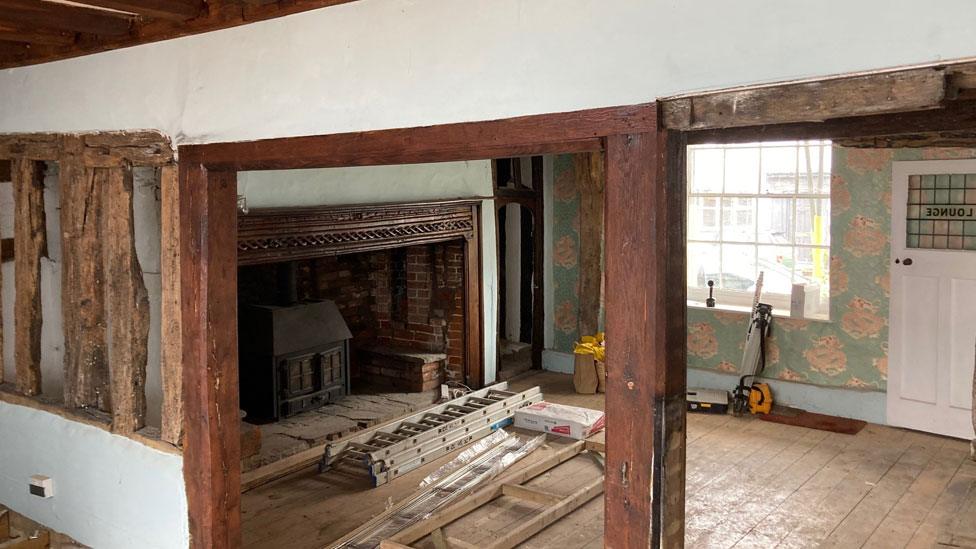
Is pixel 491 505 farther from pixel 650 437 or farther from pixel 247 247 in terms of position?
pixel 650 437

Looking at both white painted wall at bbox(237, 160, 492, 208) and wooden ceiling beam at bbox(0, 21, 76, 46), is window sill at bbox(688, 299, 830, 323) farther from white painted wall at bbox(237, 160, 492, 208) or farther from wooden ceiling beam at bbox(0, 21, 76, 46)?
wooden ceiling beam at bbox(0, 21, 76, 46)

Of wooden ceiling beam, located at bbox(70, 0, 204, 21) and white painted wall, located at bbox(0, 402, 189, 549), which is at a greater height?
wooden ceiling beam, located at bbox(70, 0, 204, 21)

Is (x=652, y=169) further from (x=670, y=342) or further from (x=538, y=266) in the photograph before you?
(x=538, y=266)

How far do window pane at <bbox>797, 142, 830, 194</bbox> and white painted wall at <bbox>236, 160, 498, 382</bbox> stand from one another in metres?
2.60

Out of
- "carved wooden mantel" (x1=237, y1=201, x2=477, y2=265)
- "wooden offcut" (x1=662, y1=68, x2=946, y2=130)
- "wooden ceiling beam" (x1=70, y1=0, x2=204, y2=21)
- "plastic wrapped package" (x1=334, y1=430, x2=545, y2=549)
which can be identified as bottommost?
"plastic wrapped package" (x1=334, y1=430, x2=545, y2=549)

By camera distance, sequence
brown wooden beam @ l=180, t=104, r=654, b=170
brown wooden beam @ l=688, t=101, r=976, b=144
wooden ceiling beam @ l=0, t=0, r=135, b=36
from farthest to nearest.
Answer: wooden ceiling beam @ l=0, t=0, r=135, b=36
brown wooden beam @ l=688, t=101, r=976, b=144
brown wooden beam @ l=180, t=104, r=654, b=170

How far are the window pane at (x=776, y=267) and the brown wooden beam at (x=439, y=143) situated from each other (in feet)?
15.7

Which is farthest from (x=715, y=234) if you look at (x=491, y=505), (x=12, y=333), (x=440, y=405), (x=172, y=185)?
(x=12, y=333)

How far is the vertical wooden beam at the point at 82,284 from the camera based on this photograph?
3.76m

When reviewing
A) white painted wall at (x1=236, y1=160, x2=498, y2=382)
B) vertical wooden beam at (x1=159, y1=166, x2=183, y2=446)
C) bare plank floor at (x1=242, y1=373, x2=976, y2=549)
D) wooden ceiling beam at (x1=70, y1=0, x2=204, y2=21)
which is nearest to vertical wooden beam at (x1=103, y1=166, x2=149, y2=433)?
vertical wooden beam at (x1=159, y1=166, x2=183, y2=446)

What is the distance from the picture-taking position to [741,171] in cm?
692

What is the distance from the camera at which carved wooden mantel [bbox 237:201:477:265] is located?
15.8ft

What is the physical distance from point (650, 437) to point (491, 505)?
2.60 meters

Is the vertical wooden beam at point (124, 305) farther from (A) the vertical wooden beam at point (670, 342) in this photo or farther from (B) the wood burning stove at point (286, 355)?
(A) the vertical wooden beam at point (670, 342)
